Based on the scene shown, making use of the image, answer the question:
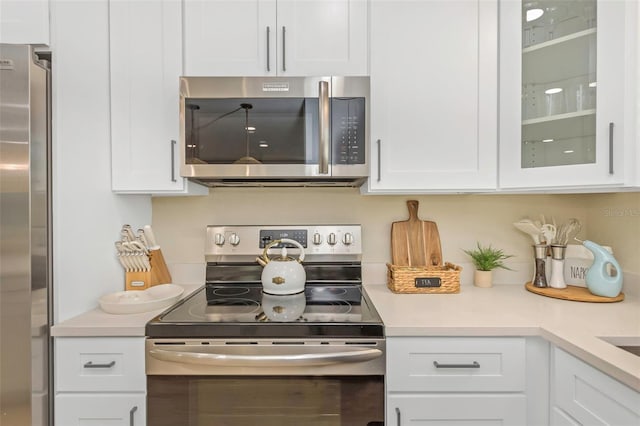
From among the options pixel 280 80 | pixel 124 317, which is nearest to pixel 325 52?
pixel 280 80

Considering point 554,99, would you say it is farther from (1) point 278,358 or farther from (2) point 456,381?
(1) point 278,358

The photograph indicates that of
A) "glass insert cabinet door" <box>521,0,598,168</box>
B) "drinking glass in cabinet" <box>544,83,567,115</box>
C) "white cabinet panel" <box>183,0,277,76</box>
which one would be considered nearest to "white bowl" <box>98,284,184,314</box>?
"white cabinet panel" <box>183,0,277,76</box>

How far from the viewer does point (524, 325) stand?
44.4 inches

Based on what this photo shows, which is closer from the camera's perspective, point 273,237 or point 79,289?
point 79,289

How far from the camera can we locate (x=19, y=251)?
113 cm

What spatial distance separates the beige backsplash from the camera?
68.9 inches

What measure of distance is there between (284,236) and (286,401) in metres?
0.75

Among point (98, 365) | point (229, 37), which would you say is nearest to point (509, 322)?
point (98, 365)

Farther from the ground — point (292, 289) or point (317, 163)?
point (317, 163)

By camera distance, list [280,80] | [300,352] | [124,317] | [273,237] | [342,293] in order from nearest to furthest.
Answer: [300,352] < [124,317] < [280,80] < [342,293] < [273,237]

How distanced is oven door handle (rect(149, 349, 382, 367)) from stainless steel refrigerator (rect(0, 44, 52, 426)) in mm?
497

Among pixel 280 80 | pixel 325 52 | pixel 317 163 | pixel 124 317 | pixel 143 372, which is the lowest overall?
pixel 143 372

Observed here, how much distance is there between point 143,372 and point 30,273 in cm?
50

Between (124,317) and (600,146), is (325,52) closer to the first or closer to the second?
(600,146)
